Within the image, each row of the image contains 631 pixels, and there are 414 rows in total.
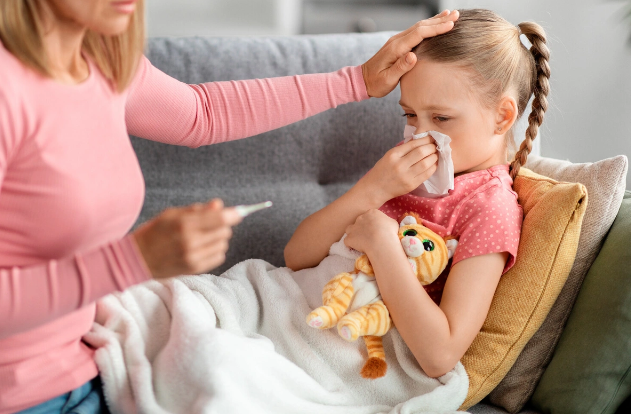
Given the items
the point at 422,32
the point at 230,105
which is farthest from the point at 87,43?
the point at 422,32

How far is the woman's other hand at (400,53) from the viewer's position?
120cm

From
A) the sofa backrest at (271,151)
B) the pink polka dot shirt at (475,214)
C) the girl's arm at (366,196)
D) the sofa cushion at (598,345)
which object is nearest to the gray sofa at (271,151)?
the sofa backrest at (271,151)

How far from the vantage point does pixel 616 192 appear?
119cm

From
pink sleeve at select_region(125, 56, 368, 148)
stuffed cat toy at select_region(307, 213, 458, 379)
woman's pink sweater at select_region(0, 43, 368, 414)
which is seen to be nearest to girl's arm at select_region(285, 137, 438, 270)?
stuffed cat toy at select_region(307, 213, 458, 379)

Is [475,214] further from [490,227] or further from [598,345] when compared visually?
[598,345]

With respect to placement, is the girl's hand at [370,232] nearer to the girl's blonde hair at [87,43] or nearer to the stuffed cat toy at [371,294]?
the stuffed cat toy at [371,294]

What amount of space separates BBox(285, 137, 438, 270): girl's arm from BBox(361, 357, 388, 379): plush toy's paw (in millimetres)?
324

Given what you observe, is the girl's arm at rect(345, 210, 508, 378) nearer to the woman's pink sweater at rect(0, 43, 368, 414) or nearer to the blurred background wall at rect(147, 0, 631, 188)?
the woman's pink sweater at rect(0, 43, 368, 414)

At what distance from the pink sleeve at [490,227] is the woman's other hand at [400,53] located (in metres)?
0.32

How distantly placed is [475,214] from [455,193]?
83mm

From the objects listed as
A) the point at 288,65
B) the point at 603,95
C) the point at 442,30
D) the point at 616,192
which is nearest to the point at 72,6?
the point at 442,30

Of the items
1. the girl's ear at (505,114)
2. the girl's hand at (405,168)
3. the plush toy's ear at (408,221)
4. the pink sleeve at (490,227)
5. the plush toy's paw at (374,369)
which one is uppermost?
the girl's ear at (505,114)

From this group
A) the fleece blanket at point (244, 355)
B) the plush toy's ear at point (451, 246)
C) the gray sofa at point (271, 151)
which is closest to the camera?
the fleece blanket at point (244, 355)

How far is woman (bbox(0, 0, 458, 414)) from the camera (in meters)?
0.71
